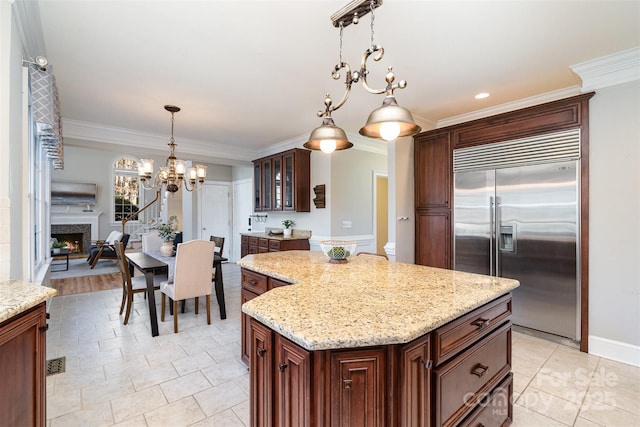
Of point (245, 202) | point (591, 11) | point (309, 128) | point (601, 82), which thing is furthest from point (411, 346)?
point (245, 202)

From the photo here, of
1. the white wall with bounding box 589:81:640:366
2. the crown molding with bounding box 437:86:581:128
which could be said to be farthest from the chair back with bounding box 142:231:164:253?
the white wall with bounding box 589:81:640:366

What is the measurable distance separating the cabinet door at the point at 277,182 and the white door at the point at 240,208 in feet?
6.02

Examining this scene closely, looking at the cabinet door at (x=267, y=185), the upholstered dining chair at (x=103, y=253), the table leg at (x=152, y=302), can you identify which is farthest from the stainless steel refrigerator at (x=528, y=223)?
the upholstered dining chair at (x=103, y=253)

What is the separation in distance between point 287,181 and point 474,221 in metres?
3.01

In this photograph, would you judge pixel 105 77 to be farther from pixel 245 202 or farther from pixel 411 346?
pixel 245 202

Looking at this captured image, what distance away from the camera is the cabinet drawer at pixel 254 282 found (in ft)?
7.11

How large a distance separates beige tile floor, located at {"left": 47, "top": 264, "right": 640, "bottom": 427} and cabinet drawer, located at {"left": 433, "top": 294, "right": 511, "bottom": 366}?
80cm

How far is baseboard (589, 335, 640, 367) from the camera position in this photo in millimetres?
2494

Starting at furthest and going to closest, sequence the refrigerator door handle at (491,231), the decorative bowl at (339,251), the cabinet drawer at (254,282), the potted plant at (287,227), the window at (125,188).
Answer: the window at (125,188) → the potted plant at (287,227) → the refrigerator door handle at (491,231) → the decorative bowl at (339,251) → the cabinet drawer at (254,282)

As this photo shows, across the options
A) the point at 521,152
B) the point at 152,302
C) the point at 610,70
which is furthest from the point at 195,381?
the point at 610,70

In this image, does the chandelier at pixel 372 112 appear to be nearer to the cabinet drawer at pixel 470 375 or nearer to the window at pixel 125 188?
the cabinet drawer at pixel 470 375

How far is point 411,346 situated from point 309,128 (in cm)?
400

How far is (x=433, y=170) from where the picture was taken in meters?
3.85

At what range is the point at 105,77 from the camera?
2846 millimetres
